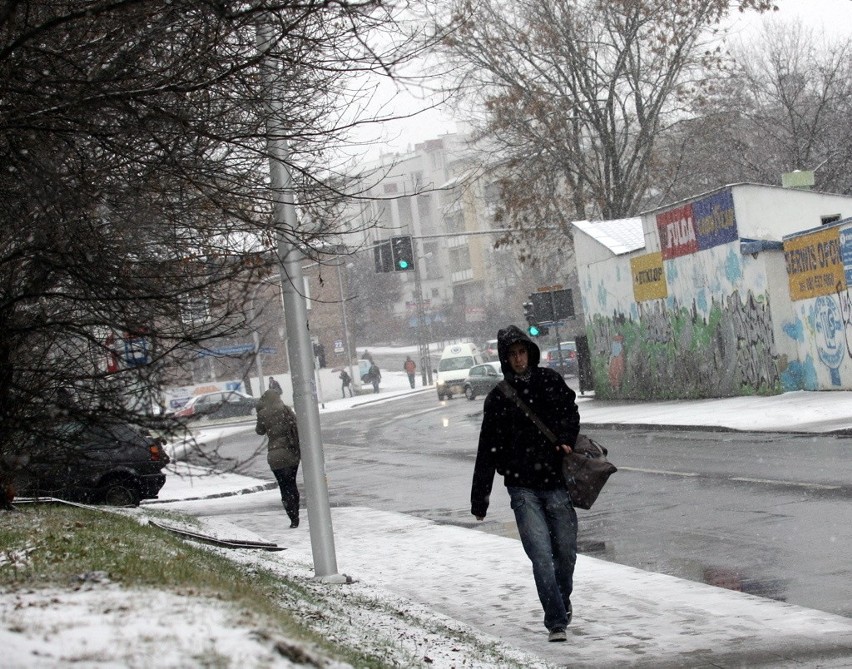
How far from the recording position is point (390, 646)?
21.7 feet

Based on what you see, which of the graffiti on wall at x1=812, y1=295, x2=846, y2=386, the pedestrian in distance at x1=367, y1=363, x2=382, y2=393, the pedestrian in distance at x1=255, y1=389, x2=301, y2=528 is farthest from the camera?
the pedestrian in distance at x1=367, y1=363, x2=382, y2=393

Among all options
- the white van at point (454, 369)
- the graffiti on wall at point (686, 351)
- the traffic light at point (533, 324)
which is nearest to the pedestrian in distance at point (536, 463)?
the graffiti on wall at point (686, 351)

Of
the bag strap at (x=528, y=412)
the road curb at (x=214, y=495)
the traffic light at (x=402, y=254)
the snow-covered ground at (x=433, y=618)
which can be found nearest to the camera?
the snow-covered ground at (x=433, y=618)

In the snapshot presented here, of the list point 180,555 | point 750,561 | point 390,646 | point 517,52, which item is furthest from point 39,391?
point 517,52

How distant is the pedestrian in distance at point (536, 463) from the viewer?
7426 millimetres

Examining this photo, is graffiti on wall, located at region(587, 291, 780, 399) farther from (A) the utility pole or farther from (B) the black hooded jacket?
(B) the black hooded jacket

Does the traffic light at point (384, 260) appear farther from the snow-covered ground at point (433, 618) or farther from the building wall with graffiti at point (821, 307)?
the snow-covered ground at point (433, 618)

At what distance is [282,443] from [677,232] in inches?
718

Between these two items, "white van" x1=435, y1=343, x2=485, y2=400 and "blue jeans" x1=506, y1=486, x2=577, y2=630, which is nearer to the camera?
"blue jeans" x1=506, y1=486, x2=577, y2=630

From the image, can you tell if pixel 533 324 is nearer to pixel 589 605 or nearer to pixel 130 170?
pixel 589 605

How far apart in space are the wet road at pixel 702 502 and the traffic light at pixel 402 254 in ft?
22.2

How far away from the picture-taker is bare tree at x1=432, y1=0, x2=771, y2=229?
3841 cm

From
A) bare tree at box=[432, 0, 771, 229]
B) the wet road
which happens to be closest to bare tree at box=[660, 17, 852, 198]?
bare tree at box=[432, 0, 771, 229]

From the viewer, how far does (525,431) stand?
24.6ft
